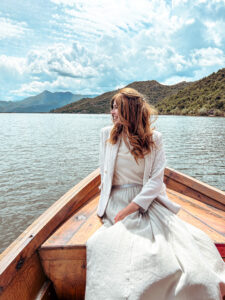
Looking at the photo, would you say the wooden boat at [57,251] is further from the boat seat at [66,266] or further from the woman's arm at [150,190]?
the woman's arm at [150,190]

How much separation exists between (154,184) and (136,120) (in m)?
0.53

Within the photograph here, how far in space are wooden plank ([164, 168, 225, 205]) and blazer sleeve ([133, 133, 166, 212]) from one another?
1.14 meters

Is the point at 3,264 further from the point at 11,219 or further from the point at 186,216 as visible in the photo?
the point at 11,219

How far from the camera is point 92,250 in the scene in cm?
142

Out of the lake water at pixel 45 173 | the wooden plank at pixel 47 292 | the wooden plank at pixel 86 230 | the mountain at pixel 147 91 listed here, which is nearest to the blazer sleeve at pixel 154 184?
the wooden plank at pixel 86 230

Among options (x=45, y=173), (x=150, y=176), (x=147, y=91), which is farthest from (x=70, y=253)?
(x=147, y=91)

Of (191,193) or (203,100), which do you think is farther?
(203,100)

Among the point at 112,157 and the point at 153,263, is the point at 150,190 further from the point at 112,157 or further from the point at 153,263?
the point at 153,263

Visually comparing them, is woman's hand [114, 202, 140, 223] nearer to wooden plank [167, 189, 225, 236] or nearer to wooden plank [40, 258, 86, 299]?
wooden plank [40, 258, 86, 299]

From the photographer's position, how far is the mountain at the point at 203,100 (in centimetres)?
4797

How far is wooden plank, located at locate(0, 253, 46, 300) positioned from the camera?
51.1 inches

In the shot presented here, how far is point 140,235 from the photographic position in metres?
1.45

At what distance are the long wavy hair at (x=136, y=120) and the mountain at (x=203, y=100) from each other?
159ft

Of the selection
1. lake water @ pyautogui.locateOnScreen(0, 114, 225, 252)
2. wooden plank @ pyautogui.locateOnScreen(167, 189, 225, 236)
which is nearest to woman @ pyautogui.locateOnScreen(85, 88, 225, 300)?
wooden plank @ pyautogui.locateOnScreen(167, 189, 225, 236)
